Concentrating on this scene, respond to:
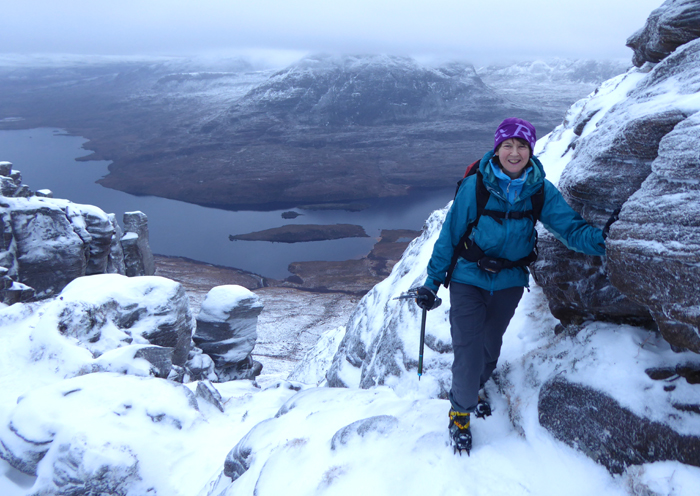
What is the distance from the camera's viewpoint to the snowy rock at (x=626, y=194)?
13.5 feet

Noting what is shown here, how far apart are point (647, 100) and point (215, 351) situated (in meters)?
25.2

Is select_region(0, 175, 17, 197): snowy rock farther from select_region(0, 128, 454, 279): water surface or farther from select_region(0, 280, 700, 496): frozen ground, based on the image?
select_region(0, 128, 454, 279): water surface

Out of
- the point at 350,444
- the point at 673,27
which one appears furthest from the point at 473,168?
the point at 673,27

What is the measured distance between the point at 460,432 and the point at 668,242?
9.77 ft

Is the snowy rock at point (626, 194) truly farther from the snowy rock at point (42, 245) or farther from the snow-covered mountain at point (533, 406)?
the snowy rock at point (42, 245)

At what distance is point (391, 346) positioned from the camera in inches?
375

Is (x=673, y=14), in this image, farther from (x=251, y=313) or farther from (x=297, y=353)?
(x=297, y=353)

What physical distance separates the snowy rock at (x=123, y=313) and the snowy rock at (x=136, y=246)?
23602 millimetres

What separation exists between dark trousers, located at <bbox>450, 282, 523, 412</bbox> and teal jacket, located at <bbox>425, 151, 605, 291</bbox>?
13 centimetres

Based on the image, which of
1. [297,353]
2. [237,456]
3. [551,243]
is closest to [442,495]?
[551,243]

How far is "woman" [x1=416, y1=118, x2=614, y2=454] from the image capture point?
15.0 ft

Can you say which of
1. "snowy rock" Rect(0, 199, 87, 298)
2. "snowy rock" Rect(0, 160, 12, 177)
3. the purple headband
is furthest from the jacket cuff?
"snowy rock" Rect(0, 160, 12, 177)

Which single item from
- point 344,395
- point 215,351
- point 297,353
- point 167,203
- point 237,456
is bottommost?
point 167,203

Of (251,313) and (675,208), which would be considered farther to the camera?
(251,313)
